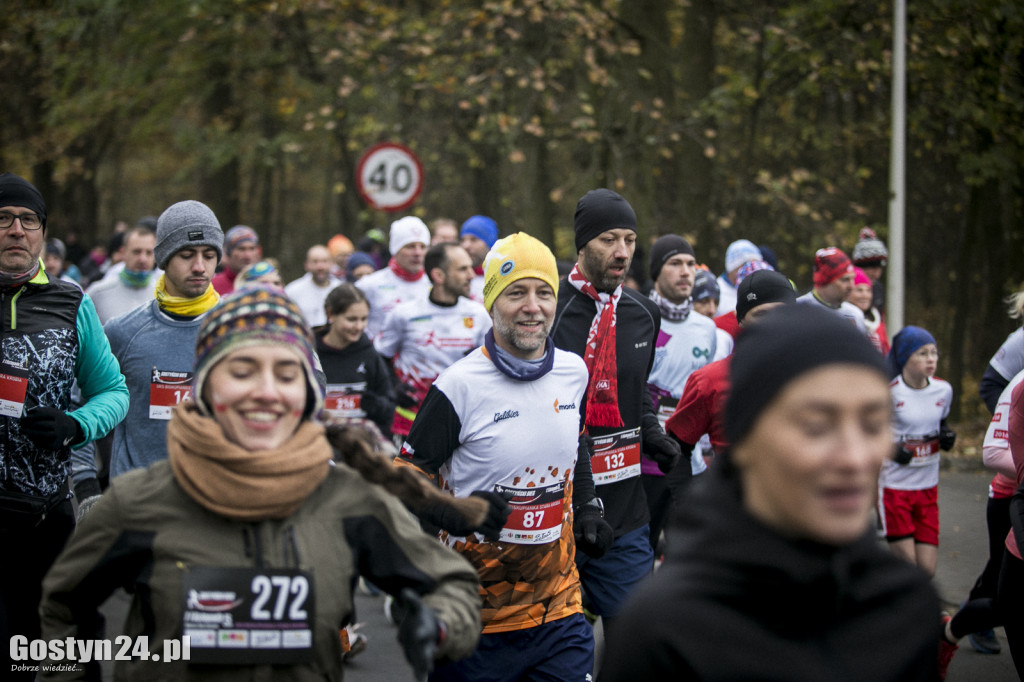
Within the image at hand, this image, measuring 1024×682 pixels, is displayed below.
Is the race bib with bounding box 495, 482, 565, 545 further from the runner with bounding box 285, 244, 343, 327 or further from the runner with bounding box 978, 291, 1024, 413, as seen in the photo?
the runner with bounding box 285, 244, 343, 327

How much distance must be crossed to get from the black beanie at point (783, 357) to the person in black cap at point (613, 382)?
303 cm

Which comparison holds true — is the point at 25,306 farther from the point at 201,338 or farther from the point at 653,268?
the point at 653,268

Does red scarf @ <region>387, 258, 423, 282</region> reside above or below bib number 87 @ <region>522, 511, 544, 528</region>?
above

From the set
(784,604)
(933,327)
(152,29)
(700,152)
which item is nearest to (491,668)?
(784,604)

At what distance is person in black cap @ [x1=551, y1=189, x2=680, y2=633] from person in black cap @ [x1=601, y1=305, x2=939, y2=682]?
3.06 metres

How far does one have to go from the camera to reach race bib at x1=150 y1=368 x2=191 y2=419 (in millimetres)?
4781

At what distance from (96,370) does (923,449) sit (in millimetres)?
5479

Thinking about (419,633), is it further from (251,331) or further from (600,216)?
(600,216)

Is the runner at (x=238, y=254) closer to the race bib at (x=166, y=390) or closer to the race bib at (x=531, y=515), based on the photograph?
the race bib at (x=166, y=390)

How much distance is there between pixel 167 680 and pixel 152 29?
16.9m

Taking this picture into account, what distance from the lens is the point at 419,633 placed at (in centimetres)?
225

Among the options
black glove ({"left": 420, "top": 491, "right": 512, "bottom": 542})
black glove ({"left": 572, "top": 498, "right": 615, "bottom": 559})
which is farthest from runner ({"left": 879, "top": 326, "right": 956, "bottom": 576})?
black glove ({"left": 420, "top": 491, "right": 512, "bottom": 542})

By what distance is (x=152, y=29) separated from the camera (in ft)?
57.3

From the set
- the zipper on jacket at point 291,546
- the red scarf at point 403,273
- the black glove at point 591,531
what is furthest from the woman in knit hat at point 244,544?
the red scarf at point 403,273
